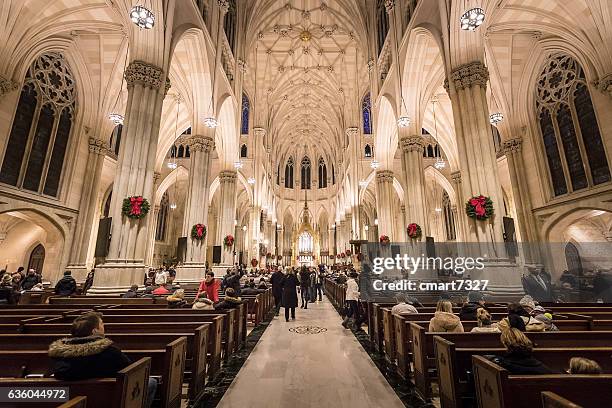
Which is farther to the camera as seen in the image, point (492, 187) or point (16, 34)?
point (16, 34)

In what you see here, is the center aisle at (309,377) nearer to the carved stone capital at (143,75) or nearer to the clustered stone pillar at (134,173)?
the clustered stone pillar at (134,173)

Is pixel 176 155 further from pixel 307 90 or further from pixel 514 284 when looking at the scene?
pixel 514 284

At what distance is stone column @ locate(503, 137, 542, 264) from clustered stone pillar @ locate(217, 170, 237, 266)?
1635 centimetres

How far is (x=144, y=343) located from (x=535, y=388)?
12.9 feet

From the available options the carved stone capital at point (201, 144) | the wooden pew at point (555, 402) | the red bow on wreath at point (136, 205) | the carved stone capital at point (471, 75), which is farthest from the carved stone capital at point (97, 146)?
the wooden pew at point (555, 402)

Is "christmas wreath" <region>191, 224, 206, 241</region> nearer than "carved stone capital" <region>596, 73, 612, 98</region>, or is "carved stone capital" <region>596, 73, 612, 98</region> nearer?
"carved stone capital" <region>596, 73, 612, 98</region>

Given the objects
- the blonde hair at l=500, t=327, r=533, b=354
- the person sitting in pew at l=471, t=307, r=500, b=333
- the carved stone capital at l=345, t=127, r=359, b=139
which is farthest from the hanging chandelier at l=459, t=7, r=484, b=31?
the carved stone capital at l=345, t=127, r=359, b=139

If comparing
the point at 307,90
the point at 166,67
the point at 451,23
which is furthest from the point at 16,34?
the point at 307,90

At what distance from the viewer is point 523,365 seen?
2375mm

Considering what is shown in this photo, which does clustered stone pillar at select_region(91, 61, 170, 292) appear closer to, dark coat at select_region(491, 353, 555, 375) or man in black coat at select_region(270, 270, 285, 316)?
man in black coat at select_region(270, 270, 285, 316)

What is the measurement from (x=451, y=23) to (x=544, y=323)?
33.9 feet

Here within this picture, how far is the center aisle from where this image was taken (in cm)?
372

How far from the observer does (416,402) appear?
368 centimetres

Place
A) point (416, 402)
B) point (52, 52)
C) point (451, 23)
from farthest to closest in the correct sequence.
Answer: point (52, 52) < point (451, 23) < point (416, 402)
